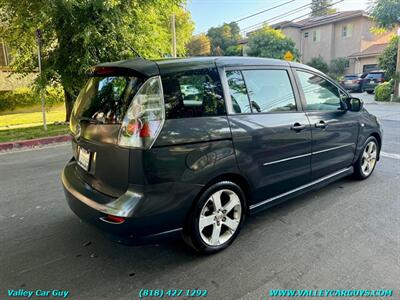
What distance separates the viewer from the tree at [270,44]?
31.3m

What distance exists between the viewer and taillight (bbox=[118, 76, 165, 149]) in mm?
2258

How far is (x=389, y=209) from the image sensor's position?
353 cm

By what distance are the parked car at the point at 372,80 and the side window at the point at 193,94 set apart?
2243cm

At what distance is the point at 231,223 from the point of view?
2.85 m

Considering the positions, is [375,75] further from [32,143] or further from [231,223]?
[231,223]

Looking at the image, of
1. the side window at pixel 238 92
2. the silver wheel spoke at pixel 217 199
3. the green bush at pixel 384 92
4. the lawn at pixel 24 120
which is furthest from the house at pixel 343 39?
the silver wheel spoke at pixel 217 199

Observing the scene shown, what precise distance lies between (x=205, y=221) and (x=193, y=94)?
42.9 inches

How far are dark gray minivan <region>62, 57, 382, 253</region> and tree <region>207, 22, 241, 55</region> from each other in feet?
140

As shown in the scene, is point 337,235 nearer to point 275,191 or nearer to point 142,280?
point 275,191

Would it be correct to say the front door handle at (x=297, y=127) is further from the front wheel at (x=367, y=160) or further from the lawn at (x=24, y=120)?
the lawn at (x=24, y=120)

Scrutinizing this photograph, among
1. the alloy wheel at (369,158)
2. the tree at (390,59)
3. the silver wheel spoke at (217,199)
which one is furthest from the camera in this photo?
the tree at (390,59)

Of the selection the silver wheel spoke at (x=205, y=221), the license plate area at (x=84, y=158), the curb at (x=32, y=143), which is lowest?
the silver wheel spoke at (x=205, y=221)

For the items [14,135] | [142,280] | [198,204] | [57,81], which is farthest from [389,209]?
[57,81]

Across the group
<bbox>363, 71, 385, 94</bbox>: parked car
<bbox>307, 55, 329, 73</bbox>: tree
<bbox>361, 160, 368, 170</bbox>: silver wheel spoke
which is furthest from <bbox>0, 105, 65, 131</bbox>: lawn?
<bbox>307, 55, 329, 73</bbox>: tree
